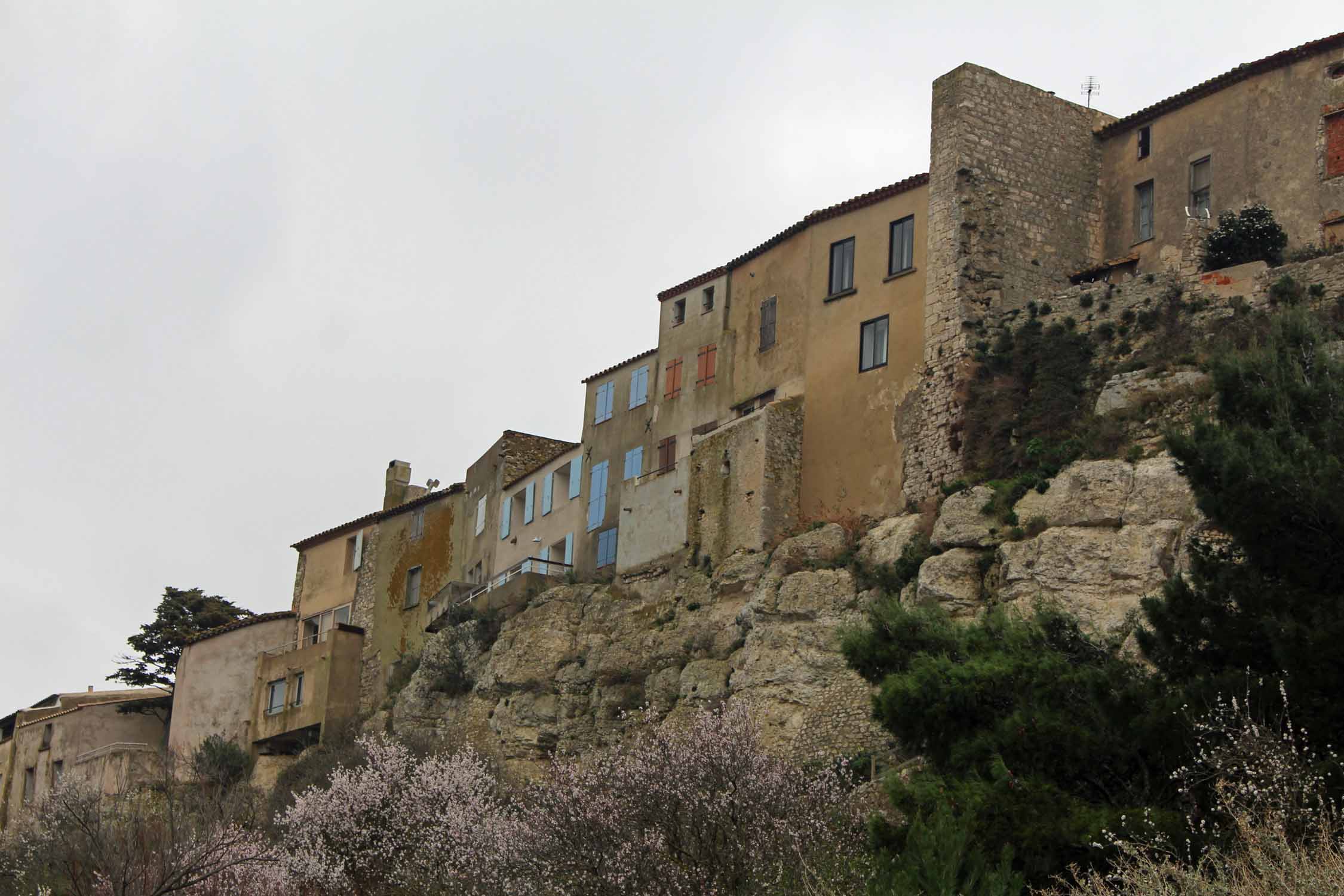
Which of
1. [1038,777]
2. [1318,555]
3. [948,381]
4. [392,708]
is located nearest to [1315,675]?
[1318,555]

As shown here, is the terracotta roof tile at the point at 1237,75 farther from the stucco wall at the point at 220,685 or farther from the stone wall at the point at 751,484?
the stucco wall at the point at 220,685

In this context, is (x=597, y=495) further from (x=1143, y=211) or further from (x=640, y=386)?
(x=1143, y=211)

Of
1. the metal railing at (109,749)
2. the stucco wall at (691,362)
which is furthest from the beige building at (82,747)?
the stucco wall at (691,362)

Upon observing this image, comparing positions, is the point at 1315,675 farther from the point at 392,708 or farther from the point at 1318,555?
the point at 392,708

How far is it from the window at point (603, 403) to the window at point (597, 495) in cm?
143

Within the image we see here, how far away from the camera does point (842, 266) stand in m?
45.8

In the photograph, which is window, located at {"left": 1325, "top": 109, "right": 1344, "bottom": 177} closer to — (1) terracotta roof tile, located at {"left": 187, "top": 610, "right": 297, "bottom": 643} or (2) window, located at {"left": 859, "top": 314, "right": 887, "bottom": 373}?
(2) window, located at {"left": 859, "top": 314, "right": 887, "bottom": 373}

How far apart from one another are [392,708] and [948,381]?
66.8 feet

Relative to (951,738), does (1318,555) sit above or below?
above

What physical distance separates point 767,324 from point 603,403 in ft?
25.8

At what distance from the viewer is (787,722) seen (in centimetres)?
3897

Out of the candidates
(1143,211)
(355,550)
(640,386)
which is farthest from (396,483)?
(1143,211)

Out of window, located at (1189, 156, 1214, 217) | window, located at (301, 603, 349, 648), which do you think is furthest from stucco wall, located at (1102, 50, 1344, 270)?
window, located at (301, 603, 349, 648)

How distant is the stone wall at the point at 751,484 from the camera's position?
44531 millimetres
